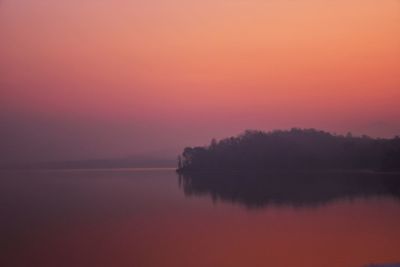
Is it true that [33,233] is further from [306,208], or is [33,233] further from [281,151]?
[281,151]

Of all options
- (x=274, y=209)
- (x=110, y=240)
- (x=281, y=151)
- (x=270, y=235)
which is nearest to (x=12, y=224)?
(x=110, y=240)

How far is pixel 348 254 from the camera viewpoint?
35.7 ft

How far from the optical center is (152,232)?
1415 centimetres

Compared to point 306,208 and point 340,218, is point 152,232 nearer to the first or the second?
point 340,218

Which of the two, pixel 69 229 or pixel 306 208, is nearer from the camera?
pixel 69 229

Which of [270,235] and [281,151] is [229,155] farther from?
[270,235]

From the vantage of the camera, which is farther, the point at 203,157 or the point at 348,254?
the point at 203,157

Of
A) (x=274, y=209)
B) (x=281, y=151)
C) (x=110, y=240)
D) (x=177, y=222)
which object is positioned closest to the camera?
(x=110, y=240)

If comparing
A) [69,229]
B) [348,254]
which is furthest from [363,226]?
[69,229]

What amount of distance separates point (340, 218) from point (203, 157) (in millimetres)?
55037

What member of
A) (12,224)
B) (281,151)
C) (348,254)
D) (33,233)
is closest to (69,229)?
(33,233)

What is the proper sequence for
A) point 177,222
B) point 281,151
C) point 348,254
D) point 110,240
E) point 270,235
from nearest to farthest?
point 348,254 → point 110,240 → point 270,235 → point 177,222 → point 281,151

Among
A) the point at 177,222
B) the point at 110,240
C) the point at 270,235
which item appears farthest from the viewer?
the point at 177,222

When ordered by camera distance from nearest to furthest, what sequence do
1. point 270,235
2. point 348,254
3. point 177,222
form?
point 348,254 < point 270,235 < point 177,222
